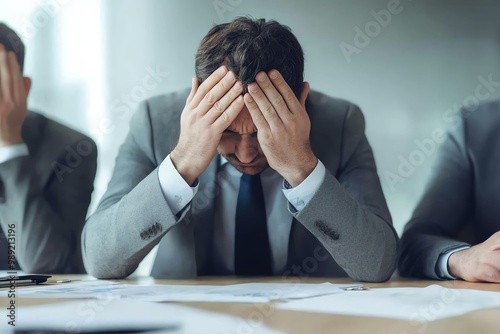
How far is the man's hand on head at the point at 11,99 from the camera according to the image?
67.4 inches

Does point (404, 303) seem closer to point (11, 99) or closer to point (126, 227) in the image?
point (126, 227)

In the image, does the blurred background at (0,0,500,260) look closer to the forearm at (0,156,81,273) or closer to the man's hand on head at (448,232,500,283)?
the forearm at (0,156,81,273)

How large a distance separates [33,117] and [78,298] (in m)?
1.03

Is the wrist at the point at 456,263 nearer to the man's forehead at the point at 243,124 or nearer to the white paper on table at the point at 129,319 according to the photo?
the man's forehead at the point at 243,124

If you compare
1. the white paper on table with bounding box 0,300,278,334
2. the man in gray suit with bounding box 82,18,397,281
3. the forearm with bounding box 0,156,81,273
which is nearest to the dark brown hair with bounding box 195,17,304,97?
the man in gray suit with bounding box 82,18,397,281

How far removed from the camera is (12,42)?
1780 mm

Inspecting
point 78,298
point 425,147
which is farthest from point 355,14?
point 78,298

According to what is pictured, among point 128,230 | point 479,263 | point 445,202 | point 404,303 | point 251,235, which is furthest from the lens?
point 445,202

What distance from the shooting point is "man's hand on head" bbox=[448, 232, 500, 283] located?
1.03 m

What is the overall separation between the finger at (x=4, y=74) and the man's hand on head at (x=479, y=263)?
1380 mm

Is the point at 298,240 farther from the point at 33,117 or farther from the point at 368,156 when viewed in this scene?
the point at 33,117


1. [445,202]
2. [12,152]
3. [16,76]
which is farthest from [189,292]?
[16,76]

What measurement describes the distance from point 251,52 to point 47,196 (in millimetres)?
875

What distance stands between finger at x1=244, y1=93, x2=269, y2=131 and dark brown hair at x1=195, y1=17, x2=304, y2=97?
0.12 ft
